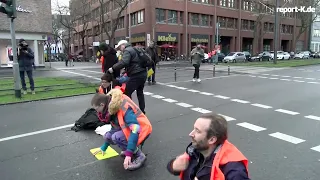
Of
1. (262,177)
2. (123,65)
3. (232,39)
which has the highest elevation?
(232,39)

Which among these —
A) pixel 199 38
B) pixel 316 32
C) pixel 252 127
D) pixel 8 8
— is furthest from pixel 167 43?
pixel 316 32

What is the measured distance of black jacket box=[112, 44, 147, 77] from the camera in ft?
18.8

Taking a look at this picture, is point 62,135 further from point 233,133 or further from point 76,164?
point 233,133

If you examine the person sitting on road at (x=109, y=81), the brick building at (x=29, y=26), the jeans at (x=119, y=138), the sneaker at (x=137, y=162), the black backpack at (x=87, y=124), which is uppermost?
the brick building at (x=29, y=26)

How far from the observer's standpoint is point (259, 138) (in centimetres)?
512

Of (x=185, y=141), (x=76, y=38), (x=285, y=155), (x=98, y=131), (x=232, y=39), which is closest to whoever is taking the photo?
(x=285, y=155)

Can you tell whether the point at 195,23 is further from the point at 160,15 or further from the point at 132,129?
the point at 132,129

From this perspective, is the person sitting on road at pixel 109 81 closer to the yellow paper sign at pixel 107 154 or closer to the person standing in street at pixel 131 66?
the person standing in street at pixel 131 66

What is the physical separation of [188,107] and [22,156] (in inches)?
181

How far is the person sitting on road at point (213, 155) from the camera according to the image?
1.87 metres

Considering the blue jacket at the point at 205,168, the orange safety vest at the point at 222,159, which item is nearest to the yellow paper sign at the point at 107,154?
the blue jacket at the point at 205,168

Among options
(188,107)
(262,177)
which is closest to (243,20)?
(188,107)

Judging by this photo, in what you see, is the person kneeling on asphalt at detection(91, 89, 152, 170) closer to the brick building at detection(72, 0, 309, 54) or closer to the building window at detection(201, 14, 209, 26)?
the brick building at detection(72, 0, 309, 54)

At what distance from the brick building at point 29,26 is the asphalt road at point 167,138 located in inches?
870
